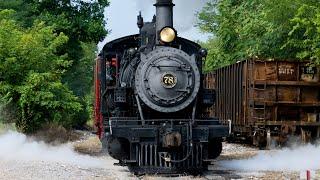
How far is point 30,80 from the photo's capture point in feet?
62.3

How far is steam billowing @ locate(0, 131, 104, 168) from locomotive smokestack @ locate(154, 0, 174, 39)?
12.3ft

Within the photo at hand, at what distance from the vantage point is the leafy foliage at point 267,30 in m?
18.4

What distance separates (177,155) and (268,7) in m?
10.8

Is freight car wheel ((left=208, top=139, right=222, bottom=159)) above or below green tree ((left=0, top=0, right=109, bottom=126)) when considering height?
below

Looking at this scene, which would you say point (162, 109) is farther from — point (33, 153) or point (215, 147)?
point (33, 153)

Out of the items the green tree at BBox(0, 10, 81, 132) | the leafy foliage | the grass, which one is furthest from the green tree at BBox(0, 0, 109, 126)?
the green tree at BBox(0, 10, 81, 132)

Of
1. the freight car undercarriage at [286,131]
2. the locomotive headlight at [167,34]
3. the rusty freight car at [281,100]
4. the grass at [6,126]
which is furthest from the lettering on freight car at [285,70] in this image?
the grass at [6,126]

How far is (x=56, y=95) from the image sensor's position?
20.0 m

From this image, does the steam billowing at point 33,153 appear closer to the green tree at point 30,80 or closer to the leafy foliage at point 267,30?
the green tree at point 30,80

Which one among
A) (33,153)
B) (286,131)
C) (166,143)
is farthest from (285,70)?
(166,143)

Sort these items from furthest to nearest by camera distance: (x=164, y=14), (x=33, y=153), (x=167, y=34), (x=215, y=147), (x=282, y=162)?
(x=33, y=153) → (x=282, y=162) → (x=215, y=147) → (x=164, y=14) → (x=167, y=34)

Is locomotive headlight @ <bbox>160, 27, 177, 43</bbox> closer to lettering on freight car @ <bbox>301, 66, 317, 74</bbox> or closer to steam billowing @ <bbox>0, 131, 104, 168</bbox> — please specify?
steam billowing @ <bbox>0, 131, 104, 168</bbox>

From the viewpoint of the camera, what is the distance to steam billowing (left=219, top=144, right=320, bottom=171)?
45.7 feet

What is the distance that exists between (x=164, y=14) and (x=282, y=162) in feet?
16.0
